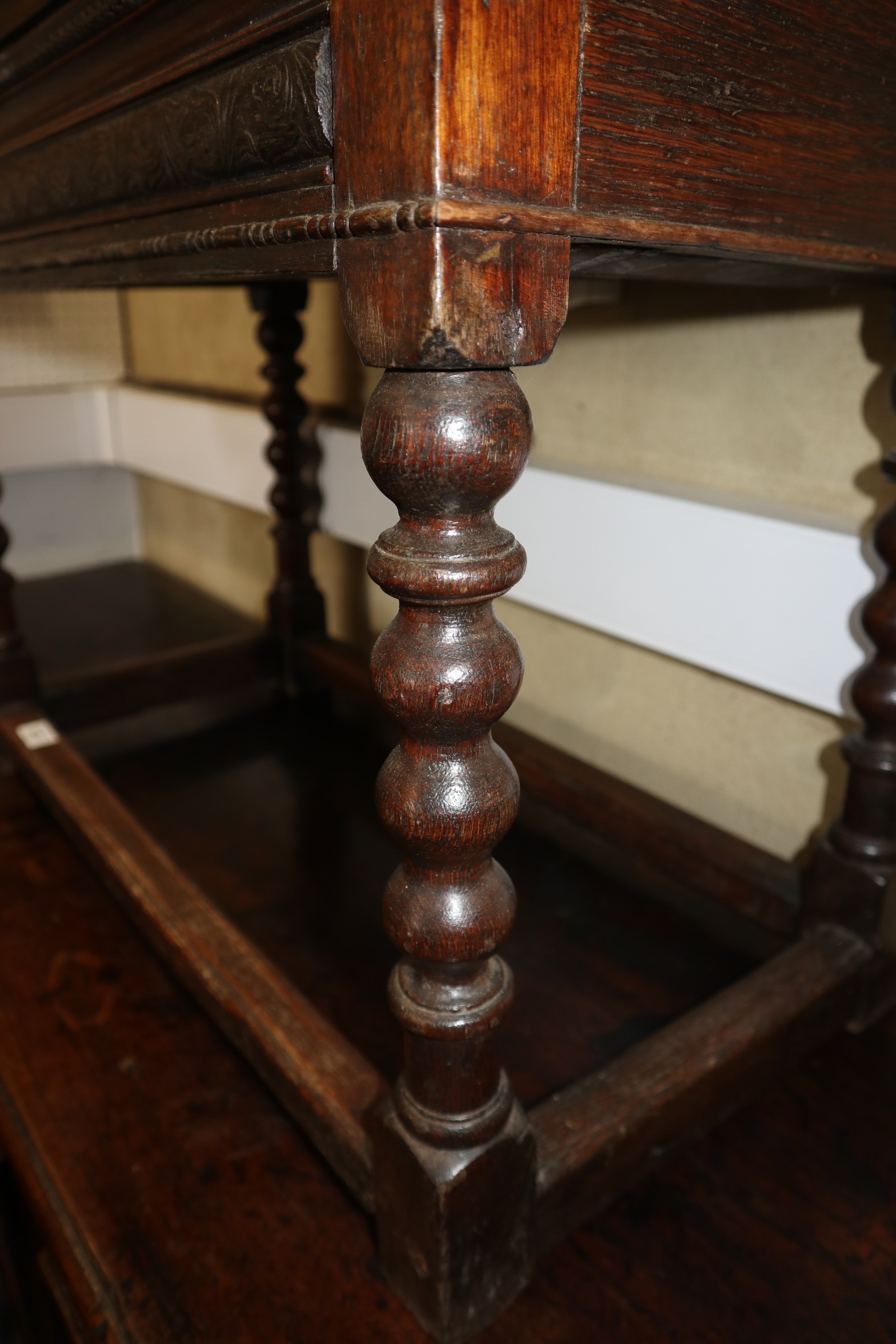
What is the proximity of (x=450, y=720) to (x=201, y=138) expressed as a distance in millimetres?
410

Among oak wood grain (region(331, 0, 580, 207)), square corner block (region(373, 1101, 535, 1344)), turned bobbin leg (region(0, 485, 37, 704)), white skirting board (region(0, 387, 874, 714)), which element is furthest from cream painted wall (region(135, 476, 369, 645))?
oak wood grain (region(331, 0, 580, 207))

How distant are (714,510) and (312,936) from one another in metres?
0.74

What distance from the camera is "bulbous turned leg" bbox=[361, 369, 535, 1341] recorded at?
0.55m

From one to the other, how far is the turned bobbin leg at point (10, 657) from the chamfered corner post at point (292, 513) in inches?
18.5

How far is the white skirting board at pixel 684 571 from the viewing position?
117 centimetres

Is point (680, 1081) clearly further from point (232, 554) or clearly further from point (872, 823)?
point (232, 554)

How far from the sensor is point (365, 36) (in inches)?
19.2

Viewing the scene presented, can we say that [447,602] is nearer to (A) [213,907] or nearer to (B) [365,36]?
(B) [365,36]

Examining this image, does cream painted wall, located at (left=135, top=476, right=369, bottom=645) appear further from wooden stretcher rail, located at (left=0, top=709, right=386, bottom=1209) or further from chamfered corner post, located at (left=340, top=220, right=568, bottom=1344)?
chamfered corner post, located at (left=340, top=220, right=568, bottom=1344)

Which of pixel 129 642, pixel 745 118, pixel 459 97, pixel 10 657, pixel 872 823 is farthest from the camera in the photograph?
pixel 129 642

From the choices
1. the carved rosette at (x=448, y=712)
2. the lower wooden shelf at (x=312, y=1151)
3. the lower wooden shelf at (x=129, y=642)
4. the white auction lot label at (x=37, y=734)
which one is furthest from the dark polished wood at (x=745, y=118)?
the lower wooden shelf at (x=129, y=642)

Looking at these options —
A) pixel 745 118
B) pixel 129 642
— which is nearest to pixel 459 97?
pixel 745 118

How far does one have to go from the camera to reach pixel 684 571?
51.7 inches

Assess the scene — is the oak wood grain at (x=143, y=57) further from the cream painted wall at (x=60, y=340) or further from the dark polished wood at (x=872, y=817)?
the cream painted wall at (x=60, y=340)
